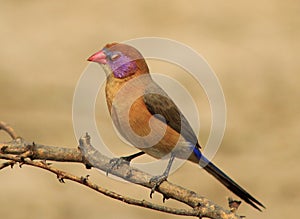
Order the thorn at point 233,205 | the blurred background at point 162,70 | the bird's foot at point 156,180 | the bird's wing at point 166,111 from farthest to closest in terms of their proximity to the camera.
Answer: the blurred background at point 162,70 → the bird's wing at point 166,111 → the bird's foot at point 156,180 → the thorn at point 233,205

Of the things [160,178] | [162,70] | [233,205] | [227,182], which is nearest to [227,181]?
[227,182]

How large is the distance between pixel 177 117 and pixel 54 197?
21.5 ft

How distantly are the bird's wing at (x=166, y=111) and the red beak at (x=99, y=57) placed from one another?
48 centimetres

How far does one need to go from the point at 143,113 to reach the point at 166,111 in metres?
0.26

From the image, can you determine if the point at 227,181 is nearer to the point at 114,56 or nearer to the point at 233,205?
the point at 114,56

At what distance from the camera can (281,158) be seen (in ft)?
42.5

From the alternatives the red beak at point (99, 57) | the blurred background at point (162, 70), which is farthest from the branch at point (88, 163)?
the blurred background at point (162, 70)

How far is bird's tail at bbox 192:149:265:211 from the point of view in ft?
13.8

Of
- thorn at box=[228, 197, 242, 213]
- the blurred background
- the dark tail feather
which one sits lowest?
thorn at box=[228, 197, 242, 213]

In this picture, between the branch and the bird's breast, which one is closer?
the branch

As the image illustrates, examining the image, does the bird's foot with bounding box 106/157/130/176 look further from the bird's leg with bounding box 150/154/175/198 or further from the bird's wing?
the bird's wing

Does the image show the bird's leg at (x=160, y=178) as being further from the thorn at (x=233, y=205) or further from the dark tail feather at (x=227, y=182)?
the thorn at (x=233, y=205)

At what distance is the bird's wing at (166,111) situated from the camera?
510 cm

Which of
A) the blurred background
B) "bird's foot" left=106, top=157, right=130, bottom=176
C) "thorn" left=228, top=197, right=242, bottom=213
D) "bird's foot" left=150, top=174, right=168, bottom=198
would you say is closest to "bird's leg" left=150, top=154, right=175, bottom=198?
"bird's foot" left=150, top=174, right=168, bottom=198
